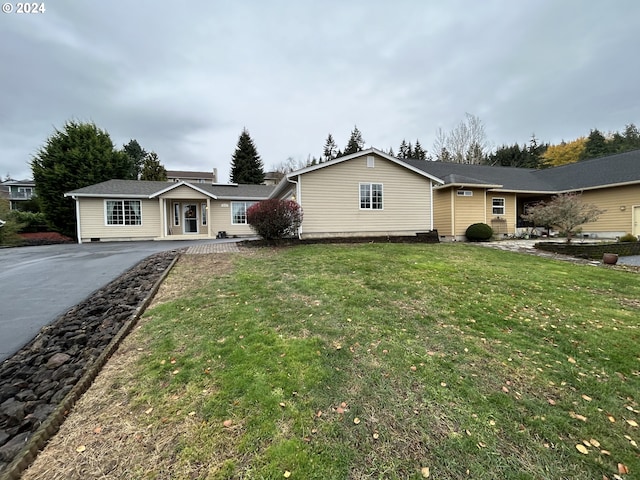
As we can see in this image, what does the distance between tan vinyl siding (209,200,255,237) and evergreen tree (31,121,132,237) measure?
9.99 metres

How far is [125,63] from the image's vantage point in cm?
1212

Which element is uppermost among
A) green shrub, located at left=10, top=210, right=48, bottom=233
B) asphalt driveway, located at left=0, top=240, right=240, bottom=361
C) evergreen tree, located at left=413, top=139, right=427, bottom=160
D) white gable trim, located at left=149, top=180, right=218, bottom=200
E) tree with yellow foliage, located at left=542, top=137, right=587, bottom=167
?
evergreen tree, located at left=413, top=139, right=427, bottom=160

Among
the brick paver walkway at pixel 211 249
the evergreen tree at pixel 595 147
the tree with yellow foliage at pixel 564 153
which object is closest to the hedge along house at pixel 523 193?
the brick paver walkway at pixel 211 249

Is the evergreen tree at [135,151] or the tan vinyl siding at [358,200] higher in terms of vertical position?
the evergreen tree at [135,151]

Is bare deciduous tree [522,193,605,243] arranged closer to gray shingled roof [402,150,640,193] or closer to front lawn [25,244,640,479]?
gray shingled roof [402,150,640,193]

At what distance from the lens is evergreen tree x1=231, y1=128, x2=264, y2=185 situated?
113ft

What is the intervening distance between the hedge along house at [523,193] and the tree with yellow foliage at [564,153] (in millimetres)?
20282

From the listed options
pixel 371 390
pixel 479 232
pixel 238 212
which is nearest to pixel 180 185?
pixel 238 212

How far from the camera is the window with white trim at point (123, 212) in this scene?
56.0 ft

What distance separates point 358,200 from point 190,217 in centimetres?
1223

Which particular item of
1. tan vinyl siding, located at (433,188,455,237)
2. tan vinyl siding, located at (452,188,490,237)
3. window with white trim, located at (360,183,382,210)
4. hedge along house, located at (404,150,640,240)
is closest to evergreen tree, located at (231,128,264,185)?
hedge along house, located at (404,150,640,240)

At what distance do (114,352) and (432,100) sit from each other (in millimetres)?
25129

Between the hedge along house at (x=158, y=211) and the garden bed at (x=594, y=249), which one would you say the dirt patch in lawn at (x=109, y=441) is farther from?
the hedge along house at (x=158, y=211)

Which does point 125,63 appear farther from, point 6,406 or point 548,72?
point 548,72
